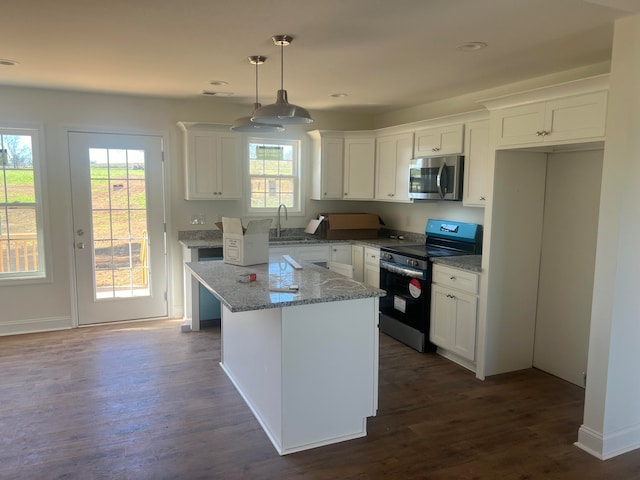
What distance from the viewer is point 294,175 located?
5652mm

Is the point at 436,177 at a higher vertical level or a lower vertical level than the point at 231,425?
higher

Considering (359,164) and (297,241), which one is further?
(359,164)

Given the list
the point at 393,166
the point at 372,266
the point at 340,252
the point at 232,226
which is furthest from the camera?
the point at 340,252

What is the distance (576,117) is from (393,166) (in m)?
2.33

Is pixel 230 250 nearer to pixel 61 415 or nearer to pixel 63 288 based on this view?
pixel 61 415

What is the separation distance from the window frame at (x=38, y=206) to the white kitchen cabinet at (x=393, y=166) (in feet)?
11.5

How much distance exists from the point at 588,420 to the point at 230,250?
2.58 metres

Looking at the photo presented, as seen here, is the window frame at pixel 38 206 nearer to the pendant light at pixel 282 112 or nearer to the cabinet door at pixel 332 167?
the cabinet door at pixel 332 167

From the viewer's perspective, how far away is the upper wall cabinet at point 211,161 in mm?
4883

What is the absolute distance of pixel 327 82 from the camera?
3959mm

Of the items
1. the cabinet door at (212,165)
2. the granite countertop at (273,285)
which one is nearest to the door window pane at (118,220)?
the cabinet door at (212,165)

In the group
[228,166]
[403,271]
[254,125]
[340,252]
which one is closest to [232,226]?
[254,125]

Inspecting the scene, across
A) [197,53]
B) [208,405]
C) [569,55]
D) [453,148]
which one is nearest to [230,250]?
[208,405]

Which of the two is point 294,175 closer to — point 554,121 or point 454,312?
point 454,312
